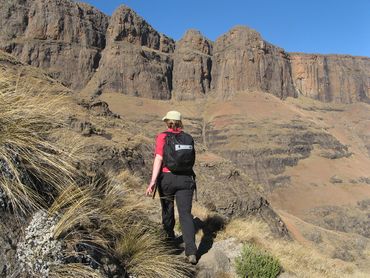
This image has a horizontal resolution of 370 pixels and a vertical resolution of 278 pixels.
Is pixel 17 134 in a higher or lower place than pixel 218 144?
higher

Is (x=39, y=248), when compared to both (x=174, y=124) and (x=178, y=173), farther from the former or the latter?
(x=174, y=124)

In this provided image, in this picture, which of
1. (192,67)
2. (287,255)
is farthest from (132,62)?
(287,255)

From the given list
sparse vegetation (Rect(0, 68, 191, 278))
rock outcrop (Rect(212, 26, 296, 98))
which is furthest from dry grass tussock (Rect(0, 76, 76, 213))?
rock outcrop (Rect(212, 26, 296, 98))

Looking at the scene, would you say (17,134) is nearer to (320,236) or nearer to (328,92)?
(320,236)

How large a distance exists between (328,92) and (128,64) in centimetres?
9470

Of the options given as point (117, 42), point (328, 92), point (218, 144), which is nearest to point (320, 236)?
point (218, 144)

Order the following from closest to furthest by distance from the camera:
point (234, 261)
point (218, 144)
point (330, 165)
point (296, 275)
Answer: point (234, 261) < point (296, 275) < point (330, 165) < point (218, 144)

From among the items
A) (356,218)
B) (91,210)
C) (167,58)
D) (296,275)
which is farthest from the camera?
(167,58)

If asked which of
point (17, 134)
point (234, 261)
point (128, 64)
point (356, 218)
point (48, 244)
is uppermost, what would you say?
point (128, 64)

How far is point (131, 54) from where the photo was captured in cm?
12656

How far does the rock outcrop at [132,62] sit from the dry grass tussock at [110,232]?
113795 mm

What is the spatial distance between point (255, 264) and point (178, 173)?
1628mm

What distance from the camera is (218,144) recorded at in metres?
110

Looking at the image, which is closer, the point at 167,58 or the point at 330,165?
the point at 330,165
